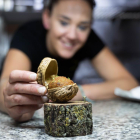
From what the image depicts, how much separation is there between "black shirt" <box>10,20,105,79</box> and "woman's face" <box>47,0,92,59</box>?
9 cm

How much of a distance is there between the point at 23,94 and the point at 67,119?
0.55 feet

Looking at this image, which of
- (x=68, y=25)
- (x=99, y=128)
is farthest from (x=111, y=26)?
(x=99, y=128)

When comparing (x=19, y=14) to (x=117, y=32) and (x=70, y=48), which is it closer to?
(x=70, y=48)

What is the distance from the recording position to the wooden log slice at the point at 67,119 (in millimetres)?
593

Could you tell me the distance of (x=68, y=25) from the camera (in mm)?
1349

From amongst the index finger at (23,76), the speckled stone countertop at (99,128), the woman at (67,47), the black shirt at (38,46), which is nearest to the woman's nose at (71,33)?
the woman at (67,47)

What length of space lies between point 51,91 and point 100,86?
2.42ft

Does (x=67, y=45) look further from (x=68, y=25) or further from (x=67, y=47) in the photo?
(x=68, y=25)

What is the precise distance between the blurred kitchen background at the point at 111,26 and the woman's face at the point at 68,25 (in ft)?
2.10

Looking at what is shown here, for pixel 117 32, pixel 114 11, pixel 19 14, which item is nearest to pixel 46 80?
pixel 19 14

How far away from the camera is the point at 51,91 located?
0.63 m

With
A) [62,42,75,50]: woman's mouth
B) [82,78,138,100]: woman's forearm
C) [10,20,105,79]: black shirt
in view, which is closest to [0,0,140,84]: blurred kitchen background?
[10,20,105,79]: black shirt

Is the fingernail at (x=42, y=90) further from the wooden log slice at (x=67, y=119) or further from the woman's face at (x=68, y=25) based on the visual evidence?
the woman's face at (x=68, y=25)

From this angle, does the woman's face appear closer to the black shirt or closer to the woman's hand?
the black shirt
